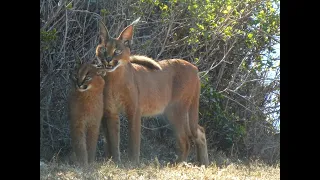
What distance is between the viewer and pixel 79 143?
7.16 metres

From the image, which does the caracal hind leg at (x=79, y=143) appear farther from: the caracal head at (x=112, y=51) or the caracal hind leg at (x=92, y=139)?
the caracal head at (x=112, y=51)

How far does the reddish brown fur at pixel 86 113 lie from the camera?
7.18 m

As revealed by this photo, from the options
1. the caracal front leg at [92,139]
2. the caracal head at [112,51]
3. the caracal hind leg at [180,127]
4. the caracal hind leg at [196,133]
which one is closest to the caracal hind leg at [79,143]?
the caracal front leg at [92,139]

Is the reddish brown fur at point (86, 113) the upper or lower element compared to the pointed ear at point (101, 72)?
lower

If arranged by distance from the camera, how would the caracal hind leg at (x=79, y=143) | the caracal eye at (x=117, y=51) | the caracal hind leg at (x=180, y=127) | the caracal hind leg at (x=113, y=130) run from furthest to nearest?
the caracal hind leg at (x=180, y=127) < the caracal hind leg at (x=113, y=130) < the caracal eye at (x=117, y=51) < the caracal hind leg at (x=79, y=143)

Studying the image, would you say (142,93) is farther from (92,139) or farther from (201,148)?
(201,148)

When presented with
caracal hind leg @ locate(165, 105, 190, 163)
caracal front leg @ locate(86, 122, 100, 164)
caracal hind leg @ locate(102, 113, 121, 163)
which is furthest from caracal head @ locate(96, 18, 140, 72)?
caracal hind leg @ locate(165, 105, 190, 163)

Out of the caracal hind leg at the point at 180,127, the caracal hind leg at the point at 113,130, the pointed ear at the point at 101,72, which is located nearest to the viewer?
the pointed ear at the point at 101,72

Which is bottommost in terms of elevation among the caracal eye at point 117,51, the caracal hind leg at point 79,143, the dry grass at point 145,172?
the dry grass at point 145,172

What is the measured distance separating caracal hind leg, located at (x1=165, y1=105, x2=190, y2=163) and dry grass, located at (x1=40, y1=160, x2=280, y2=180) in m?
0.90

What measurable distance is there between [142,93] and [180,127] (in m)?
0.76
